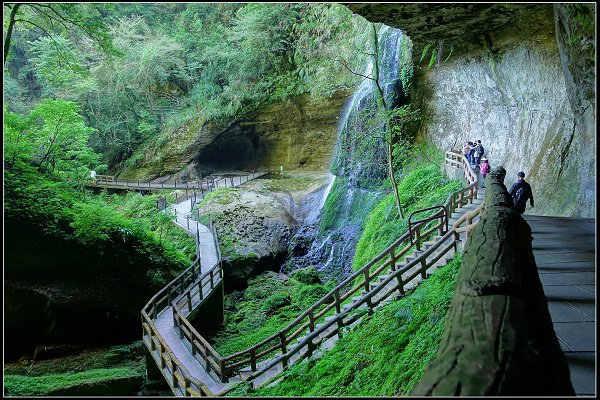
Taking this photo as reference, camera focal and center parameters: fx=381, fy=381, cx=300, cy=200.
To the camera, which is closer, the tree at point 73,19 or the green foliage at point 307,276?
the tree at point 73,19

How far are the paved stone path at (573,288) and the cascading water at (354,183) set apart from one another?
1093cm

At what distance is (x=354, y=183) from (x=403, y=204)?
5.70 metres

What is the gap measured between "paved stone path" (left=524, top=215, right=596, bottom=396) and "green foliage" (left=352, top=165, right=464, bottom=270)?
5511 millimetres

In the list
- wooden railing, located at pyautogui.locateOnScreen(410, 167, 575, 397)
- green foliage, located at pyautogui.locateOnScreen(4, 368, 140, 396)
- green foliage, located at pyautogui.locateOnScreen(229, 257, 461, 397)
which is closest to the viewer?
wooden railing, located at pyautogui.locateOnScreen(410, 167, 575, 397)

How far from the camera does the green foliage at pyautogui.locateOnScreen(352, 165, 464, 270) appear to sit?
46.4 ft

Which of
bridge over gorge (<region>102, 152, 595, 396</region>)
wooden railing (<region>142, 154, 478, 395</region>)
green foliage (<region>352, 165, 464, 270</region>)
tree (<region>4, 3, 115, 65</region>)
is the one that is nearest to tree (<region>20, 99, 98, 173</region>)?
tree (<region>4, 3, 115, 65</region>)

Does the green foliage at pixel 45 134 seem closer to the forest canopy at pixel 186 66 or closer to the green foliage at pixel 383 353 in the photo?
the green foliage at pixel 383 353

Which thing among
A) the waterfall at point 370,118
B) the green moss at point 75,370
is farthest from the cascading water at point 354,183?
the green moss at point 75,370

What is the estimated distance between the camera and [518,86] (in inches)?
592

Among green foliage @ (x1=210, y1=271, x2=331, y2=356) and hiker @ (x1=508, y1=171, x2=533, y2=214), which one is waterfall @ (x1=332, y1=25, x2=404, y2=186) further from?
hiker @ (x1=508, y1=171, x2=533, y2=214)

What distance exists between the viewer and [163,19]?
35.3 meters

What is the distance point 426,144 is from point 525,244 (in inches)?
697

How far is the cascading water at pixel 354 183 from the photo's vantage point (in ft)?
63.6

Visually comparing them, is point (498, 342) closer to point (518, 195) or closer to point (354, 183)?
point (518, 195)
